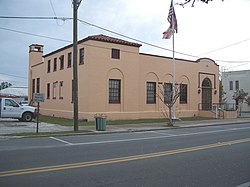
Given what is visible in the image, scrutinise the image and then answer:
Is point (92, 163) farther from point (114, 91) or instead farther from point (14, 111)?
point (114, 91)

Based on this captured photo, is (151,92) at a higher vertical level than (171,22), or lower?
lower

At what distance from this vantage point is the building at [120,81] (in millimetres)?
26812

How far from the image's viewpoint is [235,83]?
61562 millimetres

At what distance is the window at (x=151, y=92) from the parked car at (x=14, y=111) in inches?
442

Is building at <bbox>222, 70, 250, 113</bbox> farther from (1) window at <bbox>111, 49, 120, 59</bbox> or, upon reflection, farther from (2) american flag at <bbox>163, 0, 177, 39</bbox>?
(1) window at <bbox>111, 49, 120, 59</bbox>

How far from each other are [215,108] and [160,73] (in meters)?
7.66

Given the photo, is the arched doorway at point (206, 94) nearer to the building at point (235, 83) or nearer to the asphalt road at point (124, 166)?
the building at point (235, 83)

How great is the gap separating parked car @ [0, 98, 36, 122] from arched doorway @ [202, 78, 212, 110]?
19.9 meters

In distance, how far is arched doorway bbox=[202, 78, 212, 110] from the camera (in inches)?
1441

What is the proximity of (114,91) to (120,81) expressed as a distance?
109 centimetres

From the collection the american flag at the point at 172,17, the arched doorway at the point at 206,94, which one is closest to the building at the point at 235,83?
the arched doorway at the point at 206,94

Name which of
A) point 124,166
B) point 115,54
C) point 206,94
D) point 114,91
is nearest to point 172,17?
point 115,54

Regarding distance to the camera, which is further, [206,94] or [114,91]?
[206,94]

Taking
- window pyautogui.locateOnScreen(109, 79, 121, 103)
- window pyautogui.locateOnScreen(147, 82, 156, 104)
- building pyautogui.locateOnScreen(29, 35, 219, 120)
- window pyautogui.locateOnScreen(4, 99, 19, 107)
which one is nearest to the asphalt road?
window pyautogui.locateOnScreen(4, 99, 19, 107)
